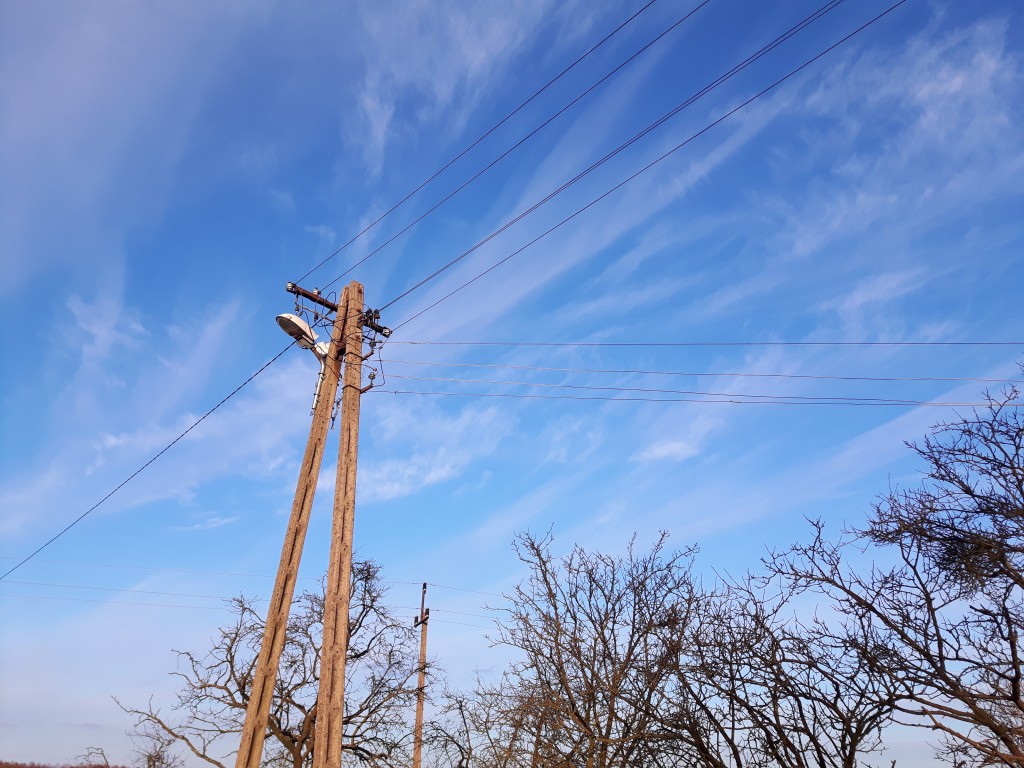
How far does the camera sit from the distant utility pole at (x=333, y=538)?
8.30 metres

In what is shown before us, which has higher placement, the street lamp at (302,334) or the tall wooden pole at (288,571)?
the street lamp at (302,334)

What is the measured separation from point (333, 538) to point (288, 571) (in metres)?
0.73

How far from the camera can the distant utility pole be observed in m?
8.30

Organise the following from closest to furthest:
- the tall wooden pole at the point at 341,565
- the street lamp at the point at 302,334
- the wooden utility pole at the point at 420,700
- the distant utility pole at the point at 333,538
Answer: the tall wooden pole at the point at 341,565
the distant utility pole at the point at 333,538
the street lamp at the point at 302,334
the wooden utility pole at the point at 420,700

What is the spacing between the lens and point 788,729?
7824 millimetres

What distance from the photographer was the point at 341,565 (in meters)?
9.10

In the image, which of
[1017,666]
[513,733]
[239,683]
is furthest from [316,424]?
[239,683]

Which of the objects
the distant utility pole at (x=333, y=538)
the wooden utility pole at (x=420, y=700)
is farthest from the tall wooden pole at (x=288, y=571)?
the wooden utility pole at (x=420, y=700)

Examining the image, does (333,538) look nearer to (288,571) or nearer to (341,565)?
(341,565)

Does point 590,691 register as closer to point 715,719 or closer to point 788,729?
point 715,719

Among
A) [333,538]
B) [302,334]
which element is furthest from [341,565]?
[302,334]

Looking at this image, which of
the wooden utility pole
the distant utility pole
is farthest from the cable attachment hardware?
the wooden utility pole

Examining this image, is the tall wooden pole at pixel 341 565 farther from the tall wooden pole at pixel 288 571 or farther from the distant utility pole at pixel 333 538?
the tall wooden pole at pixel 288 571

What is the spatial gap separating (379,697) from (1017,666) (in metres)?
15.6
